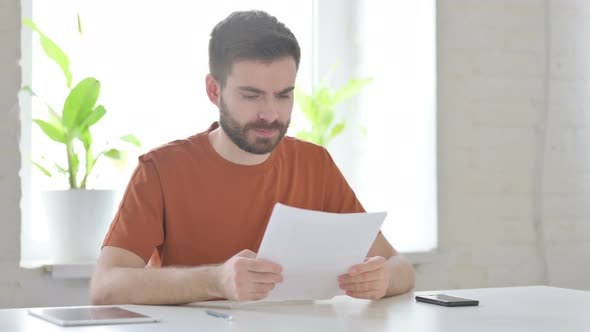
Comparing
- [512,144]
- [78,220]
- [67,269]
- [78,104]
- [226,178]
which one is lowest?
[67,269]

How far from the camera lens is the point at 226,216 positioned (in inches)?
84.9

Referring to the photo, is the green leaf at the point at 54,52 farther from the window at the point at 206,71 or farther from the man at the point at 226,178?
the man at the point at 226,178

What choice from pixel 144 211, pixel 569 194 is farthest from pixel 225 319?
pixel 569 194

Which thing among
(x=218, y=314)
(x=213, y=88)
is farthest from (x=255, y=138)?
(x=218, y=314)

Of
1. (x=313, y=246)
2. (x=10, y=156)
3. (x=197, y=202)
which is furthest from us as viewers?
(x=10, y=156)

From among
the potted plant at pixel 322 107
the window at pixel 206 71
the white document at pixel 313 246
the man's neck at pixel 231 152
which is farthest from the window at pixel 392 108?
the white document at pixel 313 246

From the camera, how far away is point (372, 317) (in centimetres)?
163

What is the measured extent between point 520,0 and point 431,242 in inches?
38.1

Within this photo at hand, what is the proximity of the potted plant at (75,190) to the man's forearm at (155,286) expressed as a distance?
75cm

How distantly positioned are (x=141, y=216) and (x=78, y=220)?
674 millimetres

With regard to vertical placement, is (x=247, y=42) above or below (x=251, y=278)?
above

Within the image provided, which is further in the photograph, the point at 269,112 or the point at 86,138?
the point at 86,138

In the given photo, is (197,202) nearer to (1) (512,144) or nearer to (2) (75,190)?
(2) (75,190)

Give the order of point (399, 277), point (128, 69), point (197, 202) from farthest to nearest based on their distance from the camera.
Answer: point (128, 69) → point (197, 202) → point (399, 277)
